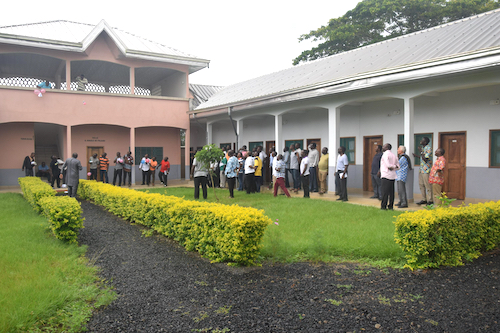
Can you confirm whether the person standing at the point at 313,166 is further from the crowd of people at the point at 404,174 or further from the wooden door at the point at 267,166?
the wooden door at the point at 267,166

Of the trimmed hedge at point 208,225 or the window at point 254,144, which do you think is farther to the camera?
the window at point 254,144

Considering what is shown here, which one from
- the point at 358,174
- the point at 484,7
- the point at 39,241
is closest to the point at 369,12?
the point at 484,7

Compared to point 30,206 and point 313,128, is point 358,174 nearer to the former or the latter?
point 313,128

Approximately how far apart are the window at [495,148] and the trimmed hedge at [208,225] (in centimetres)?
758

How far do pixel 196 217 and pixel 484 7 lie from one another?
26.0 metres

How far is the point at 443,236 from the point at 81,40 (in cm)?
1776

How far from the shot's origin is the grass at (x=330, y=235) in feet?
18.4

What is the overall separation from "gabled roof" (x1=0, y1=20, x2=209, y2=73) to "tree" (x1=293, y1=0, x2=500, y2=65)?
13.2 metres

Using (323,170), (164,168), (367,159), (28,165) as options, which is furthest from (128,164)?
(367,159)

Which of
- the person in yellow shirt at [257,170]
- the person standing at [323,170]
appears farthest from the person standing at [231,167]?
the person standing at [323,170]

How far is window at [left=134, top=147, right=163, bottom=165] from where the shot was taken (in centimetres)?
2033

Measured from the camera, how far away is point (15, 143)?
17484mm

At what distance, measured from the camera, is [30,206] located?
428 inches

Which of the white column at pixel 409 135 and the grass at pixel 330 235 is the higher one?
the white column at pixel 409 135
